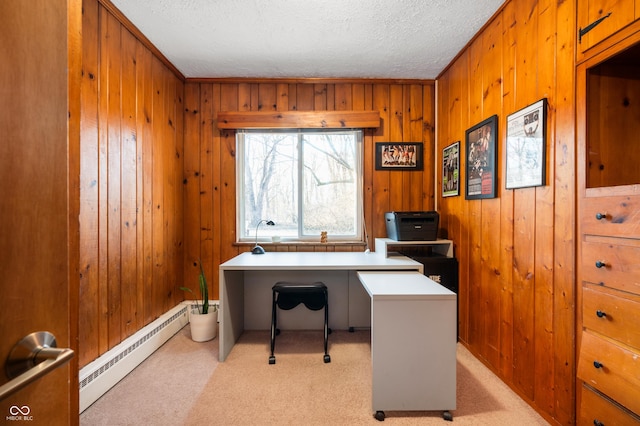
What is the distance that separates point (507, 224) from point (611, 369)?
93 cm

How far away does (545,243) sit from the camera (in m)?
1.59

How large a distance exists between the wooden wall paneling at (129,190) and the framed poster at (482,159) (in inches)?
105

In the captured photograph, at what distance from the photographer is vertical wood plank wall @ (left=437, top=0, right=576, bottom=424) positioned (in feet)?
4.78

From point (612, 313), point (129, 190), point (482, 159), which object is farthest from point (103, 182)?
point (612, 313)

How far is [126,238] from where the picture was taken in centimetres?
213

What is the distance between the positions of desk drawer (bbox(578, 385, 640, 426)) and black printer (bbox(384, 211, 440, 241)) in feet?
4.67

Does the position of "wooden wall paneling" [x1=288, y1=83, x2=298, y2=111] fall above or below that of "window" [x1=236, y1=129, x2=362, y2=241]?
above

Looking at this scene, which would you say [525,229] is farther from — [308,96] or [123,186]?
[123,186]

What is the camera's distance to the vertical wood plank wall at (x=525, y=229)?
4.78ft

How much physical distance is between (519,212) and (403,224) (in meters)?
0.92

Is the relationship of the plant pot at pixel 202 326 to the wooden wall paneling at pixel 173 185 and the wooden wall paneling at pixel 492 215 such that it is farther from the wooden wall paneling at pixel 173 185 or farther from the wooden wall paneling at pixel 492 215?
the wooden wall paneling at pixel 492 215

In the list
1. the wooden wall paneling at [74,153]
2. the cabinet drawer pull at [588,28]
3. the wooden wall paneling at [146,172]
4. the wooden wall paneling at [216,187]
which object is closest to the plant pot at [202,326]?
the wooden wall paneling at [146,172]

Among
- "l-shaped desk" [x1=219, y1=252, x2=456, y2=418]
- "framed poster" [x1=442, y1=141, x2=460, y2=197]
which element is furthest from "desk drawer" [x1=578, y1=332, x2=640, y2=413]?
"framed poster" [x1=442, y1=141, x2=460, y2=197]

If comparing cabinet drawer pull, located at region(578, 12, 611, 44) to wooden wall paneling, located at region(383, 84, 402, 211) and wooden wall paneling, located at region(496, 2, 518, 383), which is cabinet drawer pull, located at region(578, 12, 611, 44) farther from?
wooden wall paneling, located at region(383, 84, 402, 211)
